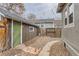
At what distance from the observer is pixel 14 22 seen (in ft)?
12.3

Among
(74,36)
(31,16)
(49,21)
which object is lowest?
(74,36)

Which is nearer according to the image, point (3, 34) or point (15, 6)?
point (15, 6)

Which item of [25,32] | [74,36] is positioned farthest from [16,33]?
[74,36]

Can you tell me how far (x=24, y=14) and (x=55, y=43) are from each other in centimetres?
99

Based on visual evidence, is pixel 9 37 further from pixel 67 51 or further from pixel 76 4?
pixel 76 4

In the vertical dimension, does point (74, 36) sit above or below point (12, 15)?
below

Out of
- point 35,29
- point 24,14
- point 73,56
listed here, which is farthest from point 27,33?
point 73,56

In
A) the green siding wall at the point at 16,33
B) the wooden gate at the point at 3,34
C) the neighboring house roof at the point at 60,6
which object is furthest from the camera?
the green siding wall at the point at 16,33

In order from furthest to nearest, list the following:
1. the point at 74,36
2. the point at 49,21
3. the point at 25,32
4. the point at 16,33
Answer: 1. the point at 25,32
2. the point at 16,33
3. the point at 49,21
4. the point at 74,36

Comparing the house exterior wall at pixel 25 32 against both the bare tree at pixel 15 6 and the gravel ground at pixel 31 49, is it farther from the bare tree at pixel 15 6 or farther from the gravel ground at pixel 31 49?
the bare tree at pixel 15 6

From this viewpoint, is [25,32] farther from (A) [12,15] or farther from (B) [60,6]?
(B) [60,6]

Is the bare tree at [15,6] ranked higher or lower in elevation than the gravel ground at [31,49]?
higher

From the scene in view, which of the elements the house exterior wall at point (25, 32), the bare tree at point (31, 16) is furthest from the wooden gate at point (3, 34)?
the bare tree at point (31, 16)

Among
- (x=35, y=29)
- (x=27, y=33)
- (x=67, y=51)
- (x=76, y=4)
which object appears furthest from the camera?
(x=27, y=33)
